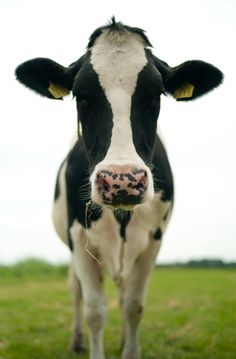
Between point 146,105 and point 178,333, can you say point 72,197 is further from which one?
point 178,333

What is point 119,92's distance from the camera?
4766 millimetres

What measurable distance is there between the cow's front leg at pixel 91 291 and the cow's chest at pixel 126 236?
144 mm

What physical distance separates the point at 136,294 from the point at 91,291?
743 millimetres

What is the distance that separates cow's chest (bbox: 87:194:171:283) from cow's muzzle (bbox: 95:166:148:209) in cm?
151

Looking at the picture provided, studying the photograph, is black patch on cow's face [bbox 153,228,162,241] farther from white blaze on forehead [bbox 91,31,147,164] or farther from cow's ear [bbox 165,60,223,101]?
white blaze on forehead [bbox 91,31,147,164]

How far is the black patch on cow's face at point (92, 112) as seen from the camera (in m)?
4.68

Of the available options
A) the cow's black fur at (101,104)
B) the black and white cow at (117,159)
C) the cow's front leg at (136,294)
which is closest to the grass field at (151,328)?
the cow's front leg at (136,294)

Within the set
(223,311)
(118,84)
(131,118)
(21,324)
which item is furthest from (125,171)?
(223,311)

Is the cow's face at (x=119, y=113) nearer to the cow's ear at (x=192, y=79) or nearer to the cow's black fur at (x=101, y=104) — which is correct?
the cow's black fur at (x=101, y=104)

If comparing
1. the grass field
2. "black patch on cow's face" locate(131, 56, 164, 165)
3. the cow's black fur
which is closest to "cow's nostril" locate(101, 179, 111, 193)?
the cow's black fur

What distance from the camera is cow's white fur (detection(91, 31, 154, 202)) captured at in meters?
4.32

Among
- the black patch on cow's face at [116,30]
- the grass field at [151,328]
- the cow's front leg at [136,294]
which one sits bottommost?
the grass field at [151,328]

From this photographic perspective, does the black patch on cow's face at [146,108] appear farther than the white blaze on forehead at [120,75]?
Yes

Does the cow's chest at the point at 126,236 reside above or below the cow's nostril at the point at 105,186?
below
